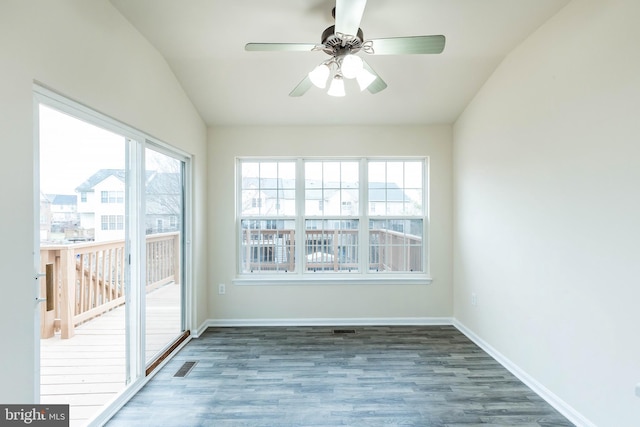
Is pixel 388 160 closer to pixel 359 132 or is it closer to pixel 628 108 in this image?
pixel 359 132

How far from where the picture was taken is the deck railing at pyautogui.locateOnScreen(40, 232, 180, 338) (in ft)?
5.30

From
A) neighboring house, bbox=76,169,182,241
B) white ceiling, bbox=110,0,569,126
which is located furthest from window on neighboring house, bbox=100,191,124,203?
white ceiling, bbox=110,0,569,126

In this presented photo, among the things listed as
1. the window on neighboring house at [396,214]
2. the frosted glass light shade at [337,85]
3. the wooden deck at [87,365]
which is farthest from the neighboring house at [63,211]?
the window on neighboring house at [396,214]

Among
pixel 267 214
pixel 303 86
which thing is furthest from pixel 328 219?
pixel 303 86

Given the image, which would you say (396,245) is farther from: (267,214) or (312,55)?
(312,55)

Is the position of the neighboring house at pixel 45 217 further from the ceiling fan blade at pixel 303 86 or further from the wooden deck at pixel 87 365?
the ceiling fan blade at pixel 303 86

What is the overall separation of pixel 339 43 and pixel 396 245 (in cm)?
255

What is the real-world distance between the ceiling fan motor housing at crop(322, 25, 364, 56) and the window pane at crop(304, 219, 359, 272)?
2165 mm

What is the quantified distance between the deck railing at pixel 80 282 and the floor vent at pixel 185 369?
75cm

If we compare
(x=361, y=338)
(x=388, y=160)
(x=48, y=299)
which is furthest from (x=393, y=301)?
(x=48, y=299)

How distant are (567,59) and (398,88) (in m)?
1.33

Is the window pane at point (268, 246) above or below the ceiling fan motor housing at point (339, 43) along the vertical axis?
below

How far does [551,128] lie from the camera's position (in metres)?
2.14

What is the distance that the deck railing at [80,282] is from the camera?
5.30 feet
